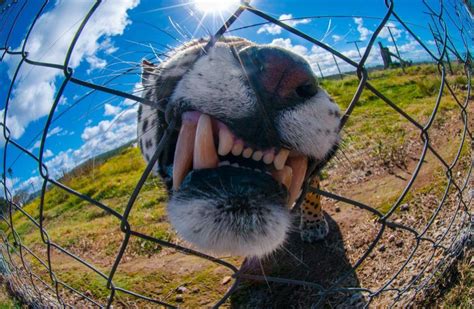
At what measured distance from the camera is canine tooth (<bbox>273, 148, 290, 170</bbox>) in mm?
1848

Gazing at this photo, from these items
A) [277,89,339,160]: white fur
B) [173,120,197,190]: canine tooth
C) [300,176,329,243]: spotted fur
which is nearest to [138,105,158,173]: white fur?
[173,120,197,190]: canine tooth

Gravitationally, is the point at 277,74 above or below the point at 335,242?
above

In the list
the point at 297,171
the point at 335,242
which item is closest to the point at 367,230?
the point at 335,242

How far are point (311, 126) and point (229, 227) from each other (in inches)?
24.1

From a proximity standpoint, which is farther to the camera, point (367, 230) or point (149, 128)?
point (367, 230)

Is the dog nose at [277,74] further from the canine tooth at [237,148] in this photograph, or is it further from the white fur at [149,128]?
the white fur at [149,128]

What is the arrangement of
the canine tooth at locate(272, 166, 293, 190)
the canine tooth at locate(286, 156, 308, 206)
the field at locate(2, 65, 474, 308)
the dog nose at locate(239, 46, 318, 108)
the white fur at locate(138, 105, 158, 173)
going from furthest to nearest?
the field at locate(2, 65, 474, 308), the white fur at locate(138, 105, 158, 173), the canine tooth at locate(286, 156, 308, 206), the canine tooth at locate(272, 166, 293, 190), the dog nose at locate(239, 46, 318, 108)

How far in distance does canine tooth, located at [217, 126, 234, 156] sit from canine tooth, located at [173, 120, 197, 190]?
0.19 m

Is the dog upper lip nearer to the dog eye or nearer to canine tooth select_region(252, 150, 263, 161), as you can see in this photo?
canine tooth select_region(252, 150, 263, 161)

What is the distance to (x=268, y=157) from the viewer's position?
5.98ft

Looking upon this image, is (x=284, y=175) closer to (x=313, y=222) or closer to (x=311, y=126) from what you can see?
(x=311, y=126)

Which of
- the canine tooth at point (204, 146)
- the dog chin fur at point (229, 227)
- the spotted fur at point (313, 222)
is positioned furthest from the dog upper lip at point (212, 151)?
the spotted fur at point (313, 222)

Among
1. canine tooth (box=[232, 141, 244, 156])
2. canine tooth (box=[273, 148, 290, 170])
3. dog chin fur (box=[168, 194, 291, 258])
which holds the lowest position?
dog chin fur (box=[168, 194, 291, 258])

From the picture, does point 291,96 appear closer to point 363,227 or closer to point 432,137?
point 363,227
